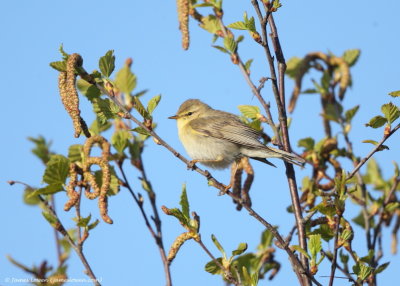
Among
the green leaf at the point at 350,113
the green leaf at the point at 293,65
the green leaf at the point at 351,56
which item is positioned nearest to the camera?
the green leaf at the point at 350,113

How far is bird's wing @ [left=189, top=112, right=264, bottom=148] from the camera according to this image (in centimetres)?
646

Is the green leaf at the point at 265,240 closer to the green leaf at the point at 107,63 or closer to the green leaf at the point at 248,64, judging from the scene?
the green leaf at the point at 248,64

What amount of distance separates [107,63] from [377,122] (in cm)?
195

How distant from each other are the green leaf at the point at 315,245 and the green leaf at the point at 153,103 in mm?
1443

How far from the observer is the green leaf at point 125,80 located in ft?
18.4

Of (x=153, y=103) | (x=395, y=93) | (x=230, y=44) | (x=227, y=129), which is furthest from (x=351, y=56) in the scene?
(x=153, y=103)

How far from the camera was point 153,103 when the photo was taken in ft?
13.8

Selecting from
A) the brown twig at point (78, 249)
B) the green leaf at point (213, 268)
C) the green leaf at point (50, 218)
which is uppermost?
the green leaf at point (213, 268)

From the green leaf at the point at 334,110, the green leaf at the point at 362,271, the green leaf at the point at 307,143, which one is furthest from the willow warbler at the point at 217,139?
the green leaf at the point at 362,271

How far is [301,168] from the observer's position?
5.58m

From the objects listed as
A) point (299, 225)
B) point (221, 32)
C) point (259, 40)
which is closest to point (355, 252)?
point (299, 225)

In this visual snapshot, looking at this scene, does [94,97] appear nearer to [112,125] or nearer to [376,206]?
[112,125]

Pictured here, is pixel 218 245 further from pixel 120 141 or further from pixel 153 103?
pixel 120 141

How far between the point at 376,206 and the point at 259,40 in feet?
6.97
